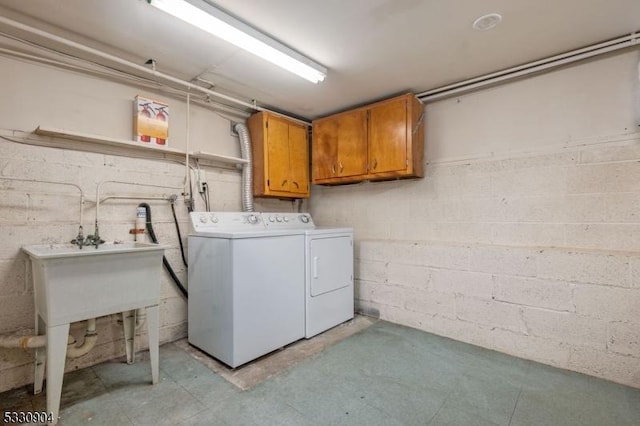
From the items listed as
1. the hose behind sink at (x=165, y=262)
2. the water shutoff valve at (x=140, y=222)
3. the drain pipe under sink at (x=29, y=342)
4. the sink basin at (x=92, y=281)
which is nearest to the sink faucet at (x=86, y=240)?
Answer: the sink basin at (x=92, y=281)

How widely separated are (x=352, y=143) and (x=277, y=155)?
828mm

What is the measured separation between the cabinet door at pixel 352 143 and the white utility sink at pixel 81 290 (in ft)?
6.70

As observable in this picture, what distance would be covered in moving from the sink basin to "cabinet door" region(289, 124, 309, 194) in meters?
1.82

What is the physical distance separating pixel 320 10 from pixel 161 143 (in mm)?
1671

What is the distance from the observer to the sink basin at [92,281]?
161 cm

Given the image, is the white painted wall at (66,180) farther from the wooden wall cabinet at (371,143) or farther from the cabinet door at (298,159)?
the wooden wall cabinet at (371,143)

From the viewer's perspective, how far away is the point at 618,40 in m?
2.07

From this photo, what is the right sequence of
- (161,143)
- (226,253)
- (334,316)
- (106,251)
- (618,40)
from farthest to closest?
(334,316) < (161,143) < (226,253) < (618,40) < (106,251)

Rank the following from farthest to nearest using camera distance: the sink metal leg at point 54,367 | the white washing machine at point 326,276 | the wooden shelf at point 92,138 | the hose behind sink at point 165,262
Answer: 1. the white washing machine at point 326,276
2. the hose behind sink at point 165,262
3. the wooden shelf at point 92,138
4. the sink metal leg at point 54,367

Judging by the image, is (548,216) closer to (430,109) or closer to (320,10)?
(430,109)

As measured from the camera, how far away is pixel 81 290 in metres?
1.70

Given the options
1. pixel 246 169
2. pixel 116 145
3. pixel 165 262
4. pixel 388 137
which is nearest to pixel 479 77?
pixel 388 137

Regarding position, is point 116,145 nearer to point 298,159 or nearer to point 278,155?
point 278,155

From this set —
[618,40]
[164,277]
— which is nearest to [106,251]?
[164,277]
